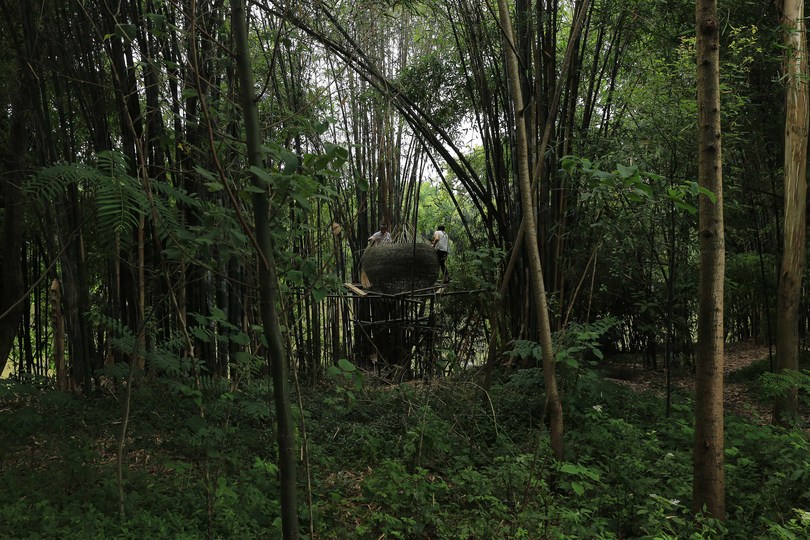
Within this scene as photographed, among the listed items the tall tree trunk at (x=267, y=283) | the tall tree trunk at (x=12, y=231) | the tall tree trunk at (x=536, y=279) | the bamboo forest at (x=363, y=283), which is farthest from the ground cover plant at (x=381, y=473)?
the tall tree trunk at (x=12, y=231)

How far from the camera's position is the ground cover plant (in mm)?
1841

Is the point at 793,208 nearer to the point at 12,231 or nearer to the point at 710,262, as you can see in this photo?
the point at 710,262

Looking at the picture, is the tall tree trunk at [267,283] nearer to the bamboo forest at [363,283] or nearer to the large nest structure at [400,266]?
the bamboo forest at [363,283]

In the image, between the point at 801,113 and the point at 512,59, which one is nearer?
the point at 512,59

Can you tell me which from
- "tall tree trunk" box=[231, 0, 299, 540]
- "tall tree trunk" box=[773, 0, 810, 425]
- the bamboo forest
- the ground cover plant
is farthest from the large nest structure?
"tall tree trunk" box=[231, 0, 299, 540]

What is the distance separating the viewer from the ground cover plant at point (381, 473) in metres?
1.84

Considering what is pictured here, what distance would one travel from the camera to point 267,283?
3.61 ft

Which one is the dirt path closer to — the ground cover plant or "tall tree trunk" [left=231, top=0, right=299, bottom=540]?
the ground cover plant

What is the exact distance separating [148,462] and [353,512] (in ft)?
2.92

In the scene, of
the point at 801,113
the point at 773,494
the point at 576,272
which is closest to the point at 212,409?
the point at 773,494

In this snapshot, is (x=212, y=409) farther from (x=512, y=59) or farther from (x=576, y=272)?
(x=576, y=272)

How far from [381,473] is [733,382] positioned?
3260 millimetres

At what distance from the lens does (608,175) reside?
1.53 m

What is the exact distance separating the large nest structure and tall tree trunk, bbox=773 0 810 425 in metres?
2.11
